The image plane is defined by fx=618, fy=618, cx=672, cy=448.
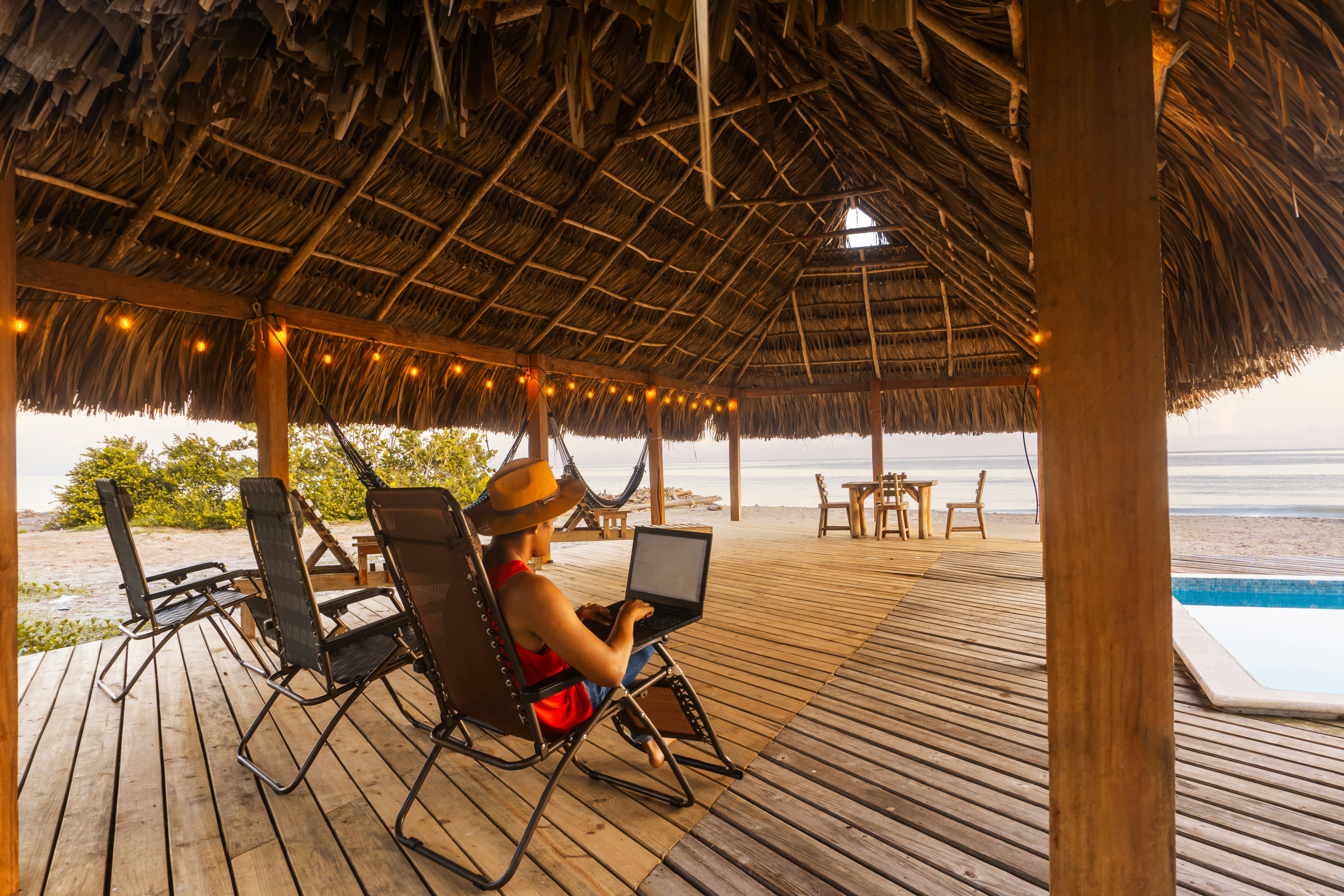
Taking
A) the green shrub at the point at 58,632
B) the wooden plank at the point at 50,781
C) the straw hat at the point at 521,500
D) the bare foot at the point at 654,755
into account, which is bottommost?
the green shrub at the point at 58,632

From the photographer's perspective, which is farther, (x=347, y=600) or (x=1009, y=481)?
(x=1009, y=481)

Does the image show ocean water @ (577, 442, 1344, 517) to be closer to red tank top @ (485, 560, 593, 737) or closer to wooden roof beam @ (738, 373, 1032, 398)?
wooden roof beam @ (738, 373, 1032, 398)

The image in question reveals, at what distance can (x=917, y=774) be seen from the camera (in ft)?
6.43

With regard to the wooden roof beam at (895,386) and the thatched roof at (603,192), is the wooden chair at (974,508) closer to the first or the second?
the wooden roof beam at (895,386)

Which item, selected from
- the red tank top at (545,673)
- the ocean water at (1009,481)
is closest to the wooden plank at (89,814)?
the red tank top at (545,673)

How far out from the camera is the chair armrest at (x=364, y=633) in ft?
6.57

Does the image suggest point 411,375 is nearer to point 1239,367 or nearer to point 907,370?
point 1239,367

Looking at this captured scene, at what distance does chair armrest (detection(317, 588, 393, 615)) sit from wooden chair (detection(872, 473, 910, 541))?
674 cm

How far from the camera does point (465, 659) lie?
1.65 meters

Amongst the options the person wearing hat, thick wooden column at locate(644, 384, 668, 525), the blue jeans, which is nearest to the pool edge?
the blue jeans

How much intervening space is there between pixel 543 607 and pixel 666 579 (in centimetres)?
69

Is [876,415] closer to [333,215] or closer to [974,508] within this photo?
[974,508]

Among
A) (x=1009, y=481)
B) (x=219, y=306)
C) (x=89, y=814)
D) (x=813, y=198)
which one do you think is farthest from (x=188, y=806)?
(x=1009, y=481)

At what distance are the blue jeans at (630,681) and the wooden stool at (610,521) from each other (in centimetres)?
530
